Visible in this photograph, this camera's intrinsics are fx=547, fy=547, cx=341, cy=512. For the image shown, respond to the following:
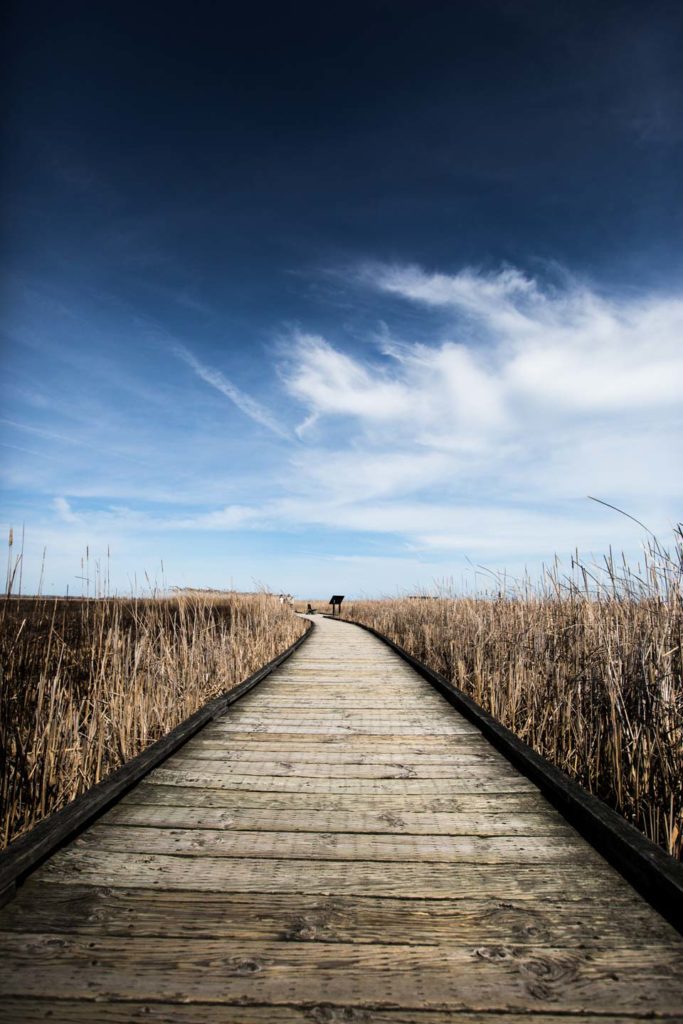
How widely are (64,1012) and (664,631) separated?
3.26 meters

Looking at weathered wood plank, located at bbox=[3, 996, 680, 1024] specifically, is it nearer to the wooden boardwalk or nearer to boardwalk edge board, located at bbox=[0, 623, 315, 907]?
the wooden boardwalk

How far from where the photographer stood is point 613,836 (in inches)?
76.8

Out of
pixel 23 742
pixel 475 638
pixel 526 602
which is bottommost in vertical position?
pixel 23 742

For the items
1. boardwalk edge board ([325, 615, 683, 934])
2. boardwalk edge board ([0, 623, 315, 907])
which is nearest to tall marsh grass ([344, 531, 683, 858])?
boardwalk edge board ([325, 615, 683, 934])

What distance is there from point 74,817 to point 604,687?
3.28 m

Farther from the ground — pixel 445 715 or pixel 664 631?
pixel 664 631

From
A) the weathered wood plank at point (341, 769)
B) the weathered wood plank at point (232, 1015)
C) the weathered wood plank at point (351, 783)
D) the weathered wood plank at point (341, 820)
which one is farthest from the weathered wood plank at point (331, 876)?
the weathered wood plank at point (341, 769)

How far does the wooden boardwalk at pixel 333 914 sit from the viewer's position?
1273mm

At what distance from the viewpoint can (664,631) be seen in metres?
3.24

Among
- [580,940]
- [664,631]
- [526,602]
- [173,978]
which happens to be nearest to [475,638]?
[526,602]

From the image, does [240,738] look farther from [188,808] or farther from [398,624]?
[398,624]

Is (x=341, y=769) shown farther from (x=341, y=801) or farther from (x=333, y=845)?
(x=333, y=845)

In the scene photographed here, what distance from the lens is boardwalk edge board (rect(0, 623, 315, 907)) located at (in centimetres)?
170

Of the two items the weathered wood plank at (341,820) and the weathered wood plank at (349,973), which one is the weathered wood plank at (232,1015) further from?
the weathered wood plank at (341,820)
